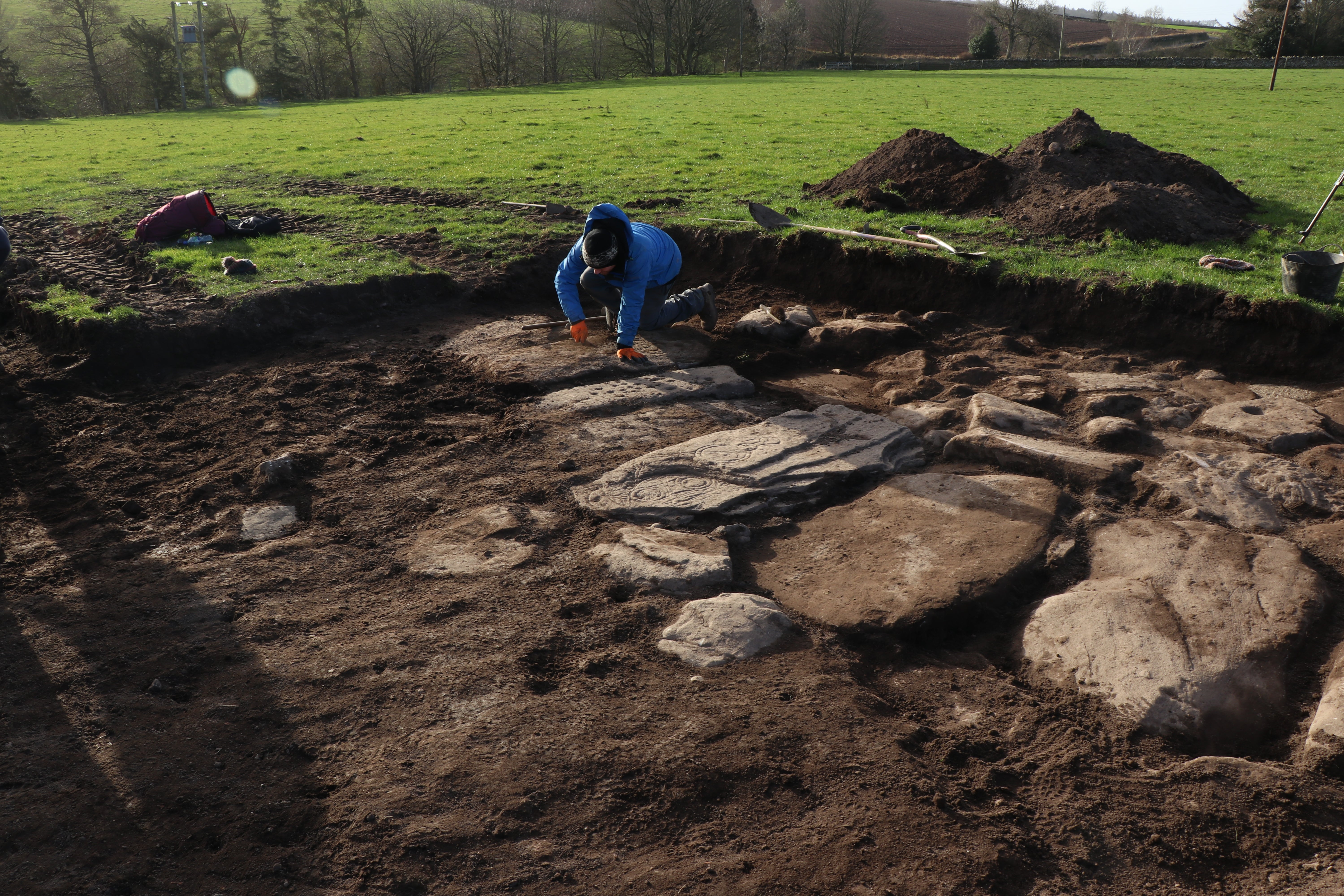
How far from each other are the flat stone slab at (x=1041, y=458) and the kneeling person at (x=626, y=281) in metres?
2.33

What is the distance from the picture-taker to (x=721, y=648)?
9.69ft

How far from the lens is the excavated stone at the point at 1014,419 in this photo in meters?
4.50

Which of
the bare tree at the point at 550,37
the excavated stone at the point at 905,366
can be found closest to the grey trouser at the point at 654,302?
the excavated stone at the point at 905,366

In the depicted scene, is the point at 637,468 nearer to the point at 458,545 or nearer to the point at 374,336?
the point at 458,545

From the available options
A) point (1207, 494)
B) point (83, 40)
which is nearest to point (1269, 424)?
point (1207, 494)

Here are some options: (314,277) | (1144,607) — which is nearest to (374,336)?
(314,277)

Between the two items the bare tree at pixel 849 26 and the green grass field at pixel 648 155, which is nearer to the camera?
the green grass field at pixel 648 155

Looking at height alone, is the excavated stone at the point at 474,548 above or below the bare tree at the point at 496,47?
below

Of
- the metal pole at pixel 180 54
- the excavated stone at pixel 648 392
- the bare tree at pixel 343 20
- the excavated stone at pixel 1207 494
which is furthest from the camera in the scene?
the bare tree at pixel 343 20

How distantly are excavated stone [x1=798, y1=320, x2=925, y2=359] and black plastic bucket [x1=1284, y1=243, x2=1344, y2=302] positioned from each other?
234 centimetres

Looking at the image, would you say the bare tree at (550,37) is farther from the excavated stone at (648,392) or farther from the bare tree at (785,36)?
the excavated stone at (648,392)

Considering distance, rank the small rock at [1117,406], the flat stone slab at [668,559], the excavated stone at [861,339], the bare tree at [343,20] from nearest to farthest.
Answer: the flat stone slab at [668,559]
the small rock at [1117,406]
the excavated stone at [861,339]
the bare tree at [343,20]

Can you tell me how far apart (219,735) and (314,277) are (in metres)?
5.10

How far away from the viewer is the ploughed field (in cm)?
221
